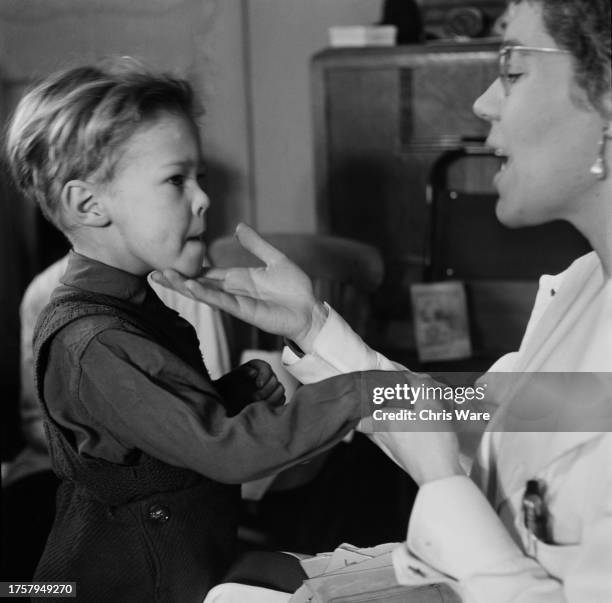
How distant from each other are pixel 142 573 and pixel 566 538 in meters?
0.37

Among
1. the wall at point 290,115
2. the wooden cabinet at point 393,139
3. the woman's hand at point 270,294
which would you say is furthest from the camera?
the wall at point 290,115

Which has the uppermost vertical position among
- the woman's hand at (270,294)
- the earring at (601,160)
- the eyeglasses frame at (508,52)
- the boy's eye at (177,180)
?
the eyeglasses frame at (508,52)

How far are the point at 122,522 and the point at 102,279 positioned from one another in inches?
8.8

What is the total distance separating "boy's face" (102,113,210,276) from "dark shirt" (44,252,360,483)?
3.6 inches

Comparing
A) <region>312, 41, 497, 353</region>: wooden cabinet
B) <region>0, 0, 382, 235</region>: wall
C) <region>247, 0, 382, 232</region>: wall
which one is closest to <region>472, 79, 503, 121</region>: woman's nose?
<region>0, 0, 382, 235</region>: wall

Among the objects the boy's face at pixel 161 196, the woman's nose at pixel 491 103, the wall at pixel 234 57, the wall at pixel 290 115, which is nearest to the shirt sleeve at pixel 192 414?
the boy's face at pixel 161 196

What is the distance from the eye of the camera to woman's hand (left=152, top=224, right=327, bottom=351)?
2.68 feet

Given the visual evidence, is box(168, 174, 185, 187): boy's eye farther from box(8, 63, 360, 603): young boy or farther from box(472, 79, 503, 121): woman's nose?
box(472, 79, 503, 121): woman's nose

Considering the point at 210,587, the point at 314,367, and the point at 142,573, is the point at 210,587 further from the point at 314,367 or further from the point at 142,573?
the point at 314,367

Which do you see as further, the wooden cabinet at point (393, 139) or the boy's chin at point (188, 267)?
the wooden cabinet at point (393, 139)

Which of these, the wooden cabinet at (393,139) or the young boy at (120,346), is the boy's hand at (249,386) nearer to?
the young boy at (120,346)

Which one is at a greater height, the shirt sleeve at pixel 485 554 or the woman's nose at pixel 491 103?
the woman's nose at pixel 491 103

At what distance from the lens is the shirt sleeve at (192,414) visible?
2.20 feet

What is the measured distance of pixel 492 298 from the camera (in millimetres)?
1976
